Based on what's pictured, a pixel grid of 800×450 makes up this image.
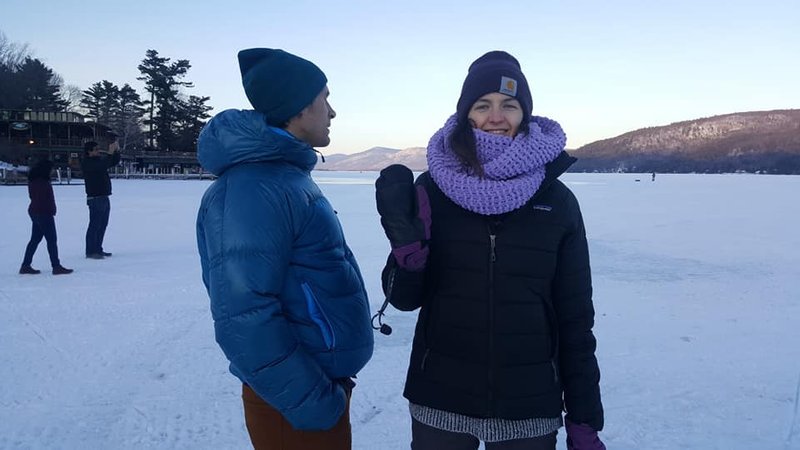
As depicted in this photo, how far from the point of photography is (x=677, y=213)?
16.8 metres

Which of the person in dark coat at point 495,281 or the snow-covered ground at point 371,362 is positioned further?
the snow-covered ground at point 371,362

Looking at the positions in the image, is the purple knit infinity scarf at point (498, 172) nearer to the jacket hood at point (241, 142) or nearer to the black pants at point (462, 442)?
the jacket hood at point (241, 142)

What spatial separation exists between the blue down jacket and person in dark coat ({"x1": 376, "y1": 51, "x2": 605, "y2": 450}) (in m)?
0.19

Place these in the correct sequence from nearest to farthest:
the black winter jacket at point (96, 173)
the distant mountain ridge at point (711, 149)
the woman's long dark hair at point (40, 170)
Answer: the woman's long dark hair at point (40, 170) → the black winter jacket at point (96, 173) → the distant mountain ridge at point (711, 149)

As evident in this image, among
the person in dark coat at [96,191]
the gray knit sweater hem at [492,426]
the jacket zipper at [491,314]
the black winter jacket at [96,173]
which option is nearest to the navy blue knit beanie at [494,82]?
the jacket zipper at [491,314]

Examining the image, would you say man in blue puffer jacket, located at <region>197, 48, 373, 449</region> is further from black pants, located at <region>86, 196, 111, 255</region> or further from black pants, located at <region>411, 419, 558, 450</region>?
black pants, located at <region>86, 196, 111, 255</region>

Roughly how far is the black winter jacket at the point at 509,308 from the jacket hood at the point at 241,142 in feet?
1.57

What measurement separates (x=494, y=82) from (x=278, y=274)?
90 cm

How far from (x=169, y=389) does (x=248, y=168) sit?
8.27ft

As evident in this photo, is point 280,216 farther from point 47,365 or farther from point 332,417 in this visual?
point 47,365

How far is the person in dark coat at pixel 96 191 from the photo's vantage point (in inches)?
317

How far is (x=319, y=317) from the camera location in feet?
5.30

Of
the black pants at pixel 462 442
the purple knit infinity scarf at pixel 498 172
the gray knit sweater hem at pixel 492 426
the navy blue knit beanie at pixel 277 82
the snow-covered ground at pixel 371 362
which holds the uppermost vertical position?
the navy blue knit beanie at pixel 277 82

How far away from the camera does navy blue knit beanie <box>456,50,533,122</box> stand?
1.75 metres
